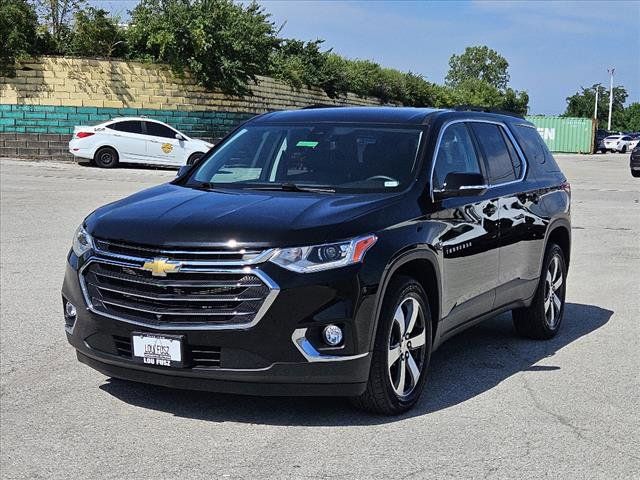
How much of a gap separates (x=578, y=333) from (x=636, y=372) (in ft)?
4.69

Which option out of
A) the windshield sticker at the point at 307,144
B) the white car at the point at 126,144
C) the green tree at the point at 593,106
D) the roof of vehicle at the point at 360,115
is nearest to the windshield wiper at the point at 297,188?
the windshield sticker at the point at 307,144

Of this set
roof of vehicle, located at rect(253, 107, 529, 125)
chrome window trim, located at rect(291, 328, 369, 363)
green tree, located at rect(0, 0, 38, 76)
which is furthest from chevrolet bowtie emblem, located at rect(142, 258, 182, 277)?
green tree, located at rect(0, 0, 38, 76)

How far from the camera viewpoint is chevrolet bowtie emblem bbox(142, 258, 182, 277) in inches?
200

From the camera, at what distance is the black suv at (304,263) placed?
16.6 ft

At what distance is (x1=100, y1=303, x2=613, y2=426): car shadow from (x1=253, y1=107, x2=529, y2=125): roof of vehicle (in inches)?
70.3

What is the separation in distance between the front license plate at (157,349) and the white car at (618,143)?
7014 cm

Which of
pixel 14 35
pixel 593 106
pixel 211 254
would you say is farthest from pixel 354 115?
pixel 593 106

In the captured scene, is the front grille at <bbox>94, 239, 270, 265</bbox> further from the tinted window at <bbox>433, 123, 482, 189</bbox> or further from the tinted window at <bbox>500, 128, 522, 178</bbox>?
the tinted window at <bbox>500, 128, 522, 178</bbox>

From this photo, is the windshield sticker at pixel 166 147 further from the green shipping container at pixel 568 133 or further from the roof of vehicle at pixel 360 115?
the green shipping container at pixel 568 133

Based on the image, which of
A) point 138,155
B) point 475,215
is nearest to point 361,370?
point 475,215

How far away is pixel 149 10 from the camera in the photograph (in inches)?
1346

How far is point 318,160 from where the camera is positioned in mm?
6402

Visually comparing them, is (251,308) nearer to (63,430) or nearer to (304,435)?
(304,435)

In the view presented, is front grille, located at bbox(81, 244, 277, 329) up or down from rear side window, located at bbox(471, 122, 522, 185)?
down
